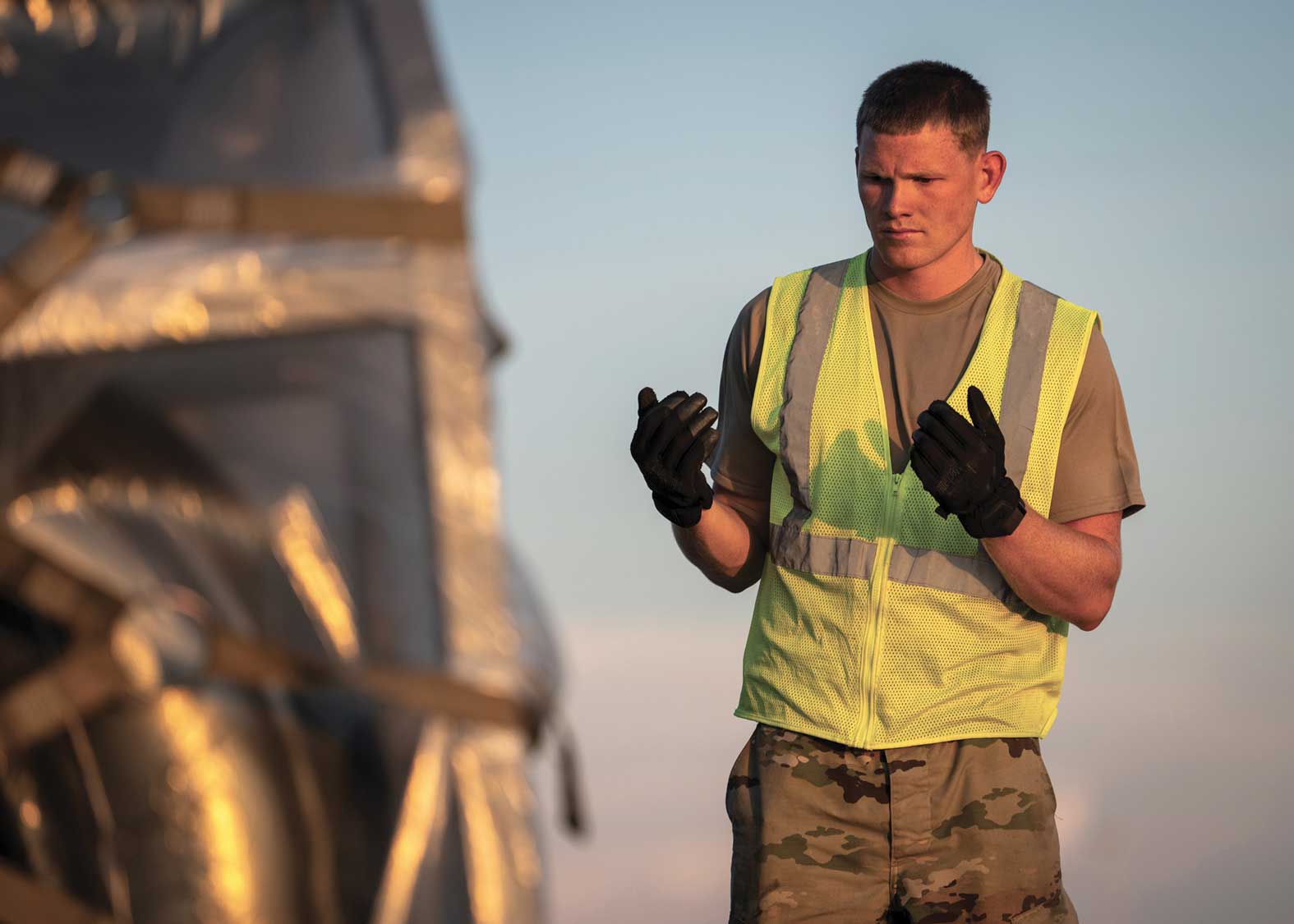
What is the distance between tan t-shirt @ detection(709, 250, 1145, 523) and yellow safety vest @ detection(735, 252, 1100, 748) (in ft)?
0.10

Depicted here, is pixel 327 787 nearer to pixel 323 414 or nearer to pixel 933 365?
pixel 323 414

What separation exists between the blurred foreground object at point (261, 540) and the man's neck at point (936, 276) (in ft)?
2.65

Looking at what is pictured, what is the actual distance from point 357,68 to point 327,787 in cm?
81

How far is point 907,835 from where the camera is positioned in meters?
2.54

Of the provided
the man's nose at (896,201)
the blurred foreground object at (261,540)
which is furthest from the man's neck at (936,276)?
the blurred foreground object at (261,540)

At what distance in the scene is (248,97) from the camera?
7.02ft

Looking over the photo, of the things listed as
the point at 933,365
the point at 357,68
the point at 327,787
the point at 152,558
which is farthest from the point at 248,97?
the point at 933,365

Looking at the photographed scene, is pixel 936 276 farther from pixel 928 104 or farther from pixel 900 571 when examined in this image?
pixel 900 571

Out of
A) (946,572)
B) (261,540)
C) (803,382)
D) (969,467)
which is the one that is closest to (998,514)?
(969,467)

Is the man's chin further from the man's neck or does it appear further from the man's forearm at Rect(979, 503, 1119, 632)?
the man's forearm at Rect(979, 503, 1119, 632)

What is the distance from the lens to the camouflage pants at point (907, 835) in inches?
100

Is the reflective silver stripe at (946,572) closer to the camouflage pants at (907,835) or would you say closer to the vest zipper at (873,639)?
the vest zipper at (873,639)

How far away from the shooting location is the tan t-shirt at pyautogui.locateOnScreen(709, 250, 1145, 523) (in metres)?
2.57

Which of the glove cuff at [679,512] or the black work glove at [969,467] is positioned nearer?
the black work glove at [969,467]
